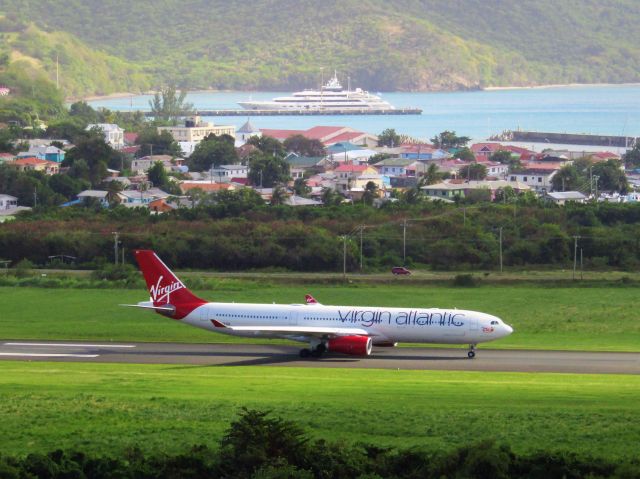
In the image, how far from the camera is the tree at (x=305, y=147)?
182m

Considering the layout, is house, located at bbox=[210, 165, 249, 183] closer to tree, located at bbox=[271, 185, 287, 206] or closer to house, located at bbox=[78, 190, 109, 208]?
house, located at bbox=[78, 190, 109, 208]

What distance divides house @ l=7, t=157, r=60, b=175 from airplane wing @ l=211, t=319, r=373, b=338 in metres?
94.1

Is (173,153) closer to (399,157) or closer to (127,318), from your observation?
(399,157)

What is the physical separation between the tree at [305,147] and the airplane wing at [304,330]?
13070 cm

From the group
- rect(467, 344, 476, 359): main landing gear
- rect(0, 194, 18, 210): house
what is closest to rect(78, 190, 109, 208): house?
rect(0, 194, 18, 210): house

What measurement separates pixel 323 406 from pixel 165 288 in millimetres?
19612

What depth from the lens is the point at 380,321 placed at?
166 ft

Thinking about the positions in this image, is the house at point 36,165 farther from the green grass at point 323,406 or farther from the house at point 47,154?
the green grass at point 323,406

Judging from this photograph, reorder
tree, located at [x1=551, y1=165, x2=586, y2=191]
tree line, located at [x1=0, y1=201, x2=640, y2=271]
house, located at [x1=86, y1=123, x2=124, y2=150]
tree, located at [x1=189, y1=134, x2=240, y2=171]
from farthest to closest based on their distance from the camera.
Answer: house, located at [x1=86, y1=123, x2=124, y2=150]
tree, located at [x1=189, y1=134, x2=240, y2=171]
tree, located at [x1=551, y1=165, x2=586, y2=191]
tree line, located at [x1=0, y1=201, x2=640, y2=271]

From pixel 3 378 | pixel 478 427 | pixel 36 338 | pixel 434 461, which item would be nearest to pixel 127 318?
pixel 36 338

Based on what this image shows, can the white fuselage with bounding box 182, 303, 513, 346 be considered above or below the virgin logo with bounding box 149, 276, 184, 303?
below

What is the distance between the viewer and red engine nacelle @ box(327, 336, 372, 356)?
49.1 m

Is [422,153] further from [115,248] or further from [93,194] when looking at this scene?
[115,248]

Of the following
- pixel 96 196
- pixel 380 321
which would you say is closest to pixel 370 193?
pixel 96 196
